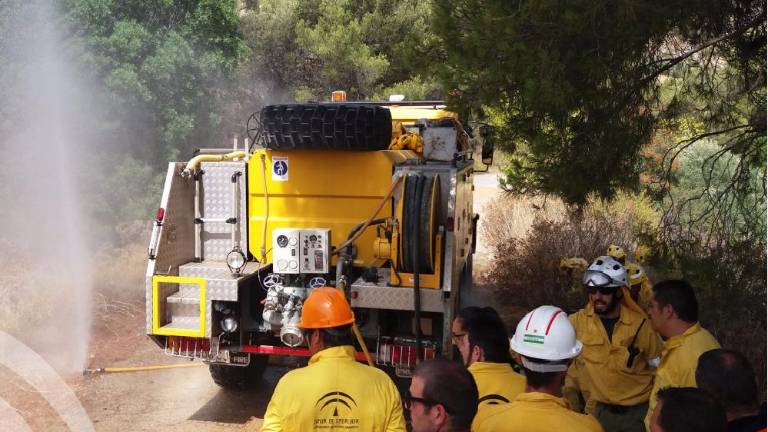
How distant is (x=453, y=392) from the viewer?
2473 millimetres

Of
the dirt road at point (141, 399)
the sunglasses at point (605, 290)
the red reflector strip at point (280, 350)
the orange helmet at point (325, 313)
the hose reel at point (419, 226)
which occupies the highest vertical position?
the hose reel at point (419, 226)

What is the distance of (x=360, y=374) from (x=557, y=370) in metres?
0.78

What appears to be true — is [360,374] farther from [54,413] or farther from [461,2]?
[54,413]

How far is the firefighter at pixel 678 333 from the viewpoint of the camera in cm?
369

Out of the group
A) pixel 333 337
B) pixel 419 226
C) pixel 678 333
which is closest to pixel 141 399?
pixel 419 226

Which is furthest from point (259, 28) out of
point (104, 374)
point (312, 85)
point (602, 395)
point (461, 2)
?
point (602, 395)

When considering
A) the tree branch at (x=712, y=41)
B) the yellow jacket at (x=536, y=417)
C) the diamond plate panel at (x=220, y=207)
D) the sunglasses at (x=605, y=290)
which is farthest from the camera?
the diamond plate panel at (x=220, y=207)

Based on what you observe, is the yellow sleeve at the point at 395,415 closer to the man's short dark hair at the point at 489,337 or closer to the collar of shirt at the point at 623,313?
the man's short dark hair at the point at 489,337

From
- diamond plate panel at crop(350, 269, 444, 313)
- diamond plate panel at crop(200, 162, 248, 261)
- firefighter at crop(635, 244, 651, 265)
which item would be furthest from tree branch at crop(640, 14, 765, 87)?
diamond plate panel at crop(200, 162, 248, 261)

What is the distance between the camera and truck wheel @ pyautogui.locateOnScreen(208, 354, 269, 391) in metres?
7.38

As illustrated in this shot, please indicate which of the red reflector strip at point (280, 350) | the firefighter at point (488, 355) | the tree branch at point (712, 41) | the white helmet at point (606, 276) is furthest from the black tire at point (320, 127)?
the firefighter at point (488, 355)

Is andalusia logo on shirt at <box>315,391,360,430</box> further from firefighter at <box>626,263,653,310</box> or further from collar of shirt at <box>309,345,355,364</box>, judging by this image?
firefighter at <box>626,263,653,310</box>

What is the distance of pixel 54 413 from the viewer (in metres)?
6.75

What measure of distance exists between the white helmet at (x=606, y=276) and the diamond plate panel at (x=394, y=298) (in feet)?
5.12
